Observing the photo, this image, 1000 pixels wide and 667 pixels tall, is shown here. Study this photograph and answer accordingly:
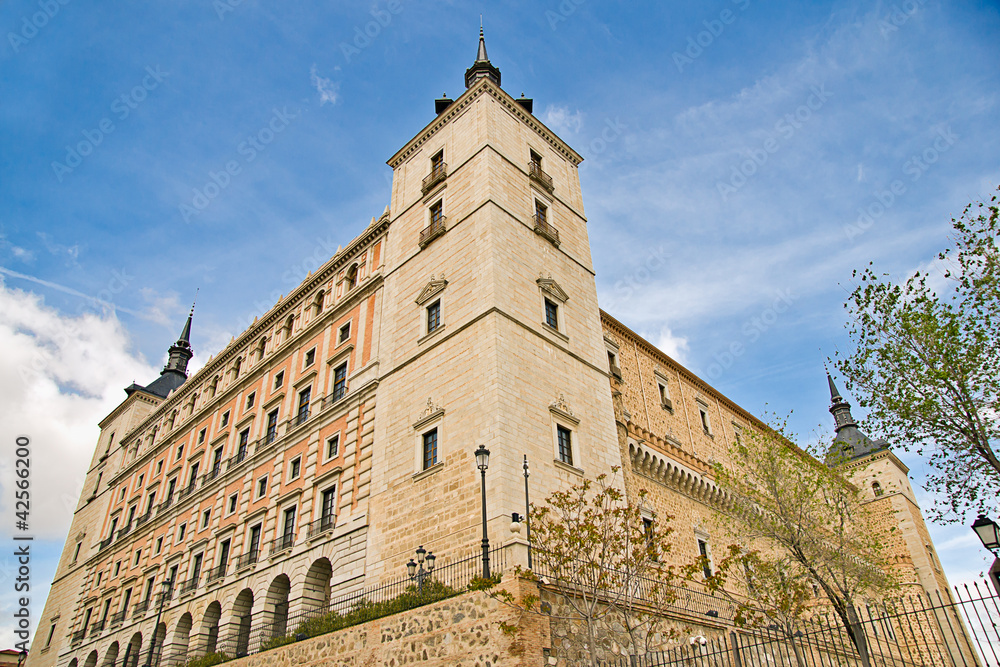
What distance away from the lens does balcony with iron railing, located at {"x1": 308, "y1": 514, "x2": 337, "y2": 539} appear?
22.3 m

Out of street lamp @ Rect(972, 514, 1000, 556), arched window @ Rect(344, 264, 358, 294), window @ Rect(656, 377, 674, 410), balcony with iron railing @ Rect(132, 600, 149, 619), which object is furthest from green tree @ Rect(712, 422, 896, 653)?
balcony with iron railing @ Rect(132, 600, 149, 619)

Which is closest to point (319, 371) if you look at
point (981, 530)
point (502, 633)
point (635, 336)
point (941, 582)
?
point (635, 336)

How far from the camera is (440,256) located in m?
24.9

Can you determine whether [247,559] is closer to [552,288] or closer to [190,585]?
[190,585]

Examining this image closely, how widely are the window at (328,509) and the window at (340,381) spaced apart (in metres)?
4.04

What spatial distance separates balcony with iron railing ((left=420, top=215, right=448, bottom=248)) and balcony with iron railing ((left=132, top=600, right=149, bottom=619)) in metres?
21.7

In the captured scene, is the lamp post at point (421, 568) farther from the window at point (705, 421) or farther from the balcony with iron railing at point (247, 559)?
the window at point (705, 421)

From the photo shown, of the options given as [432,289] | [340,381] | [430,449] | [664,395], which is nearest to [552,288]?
[432,289]

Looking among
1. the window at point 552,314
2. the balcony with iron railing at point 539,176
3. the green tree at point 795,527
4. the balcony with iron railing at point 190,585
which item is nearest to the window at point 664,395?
the green tree at point 795,527

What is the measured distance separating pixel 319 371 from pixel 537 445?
12.7 m

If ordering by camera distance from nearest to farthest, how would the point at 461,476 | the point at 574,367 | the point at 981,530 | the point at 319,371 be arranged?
the point at 981,530
the point at 461,476
the point at 574,367
the point at 319,371

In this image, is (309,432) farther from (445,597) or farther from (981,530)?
(981,530)

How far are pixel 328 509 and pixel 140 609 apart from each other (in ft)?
50.3

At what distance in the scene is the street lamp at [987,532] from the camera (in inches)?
419
